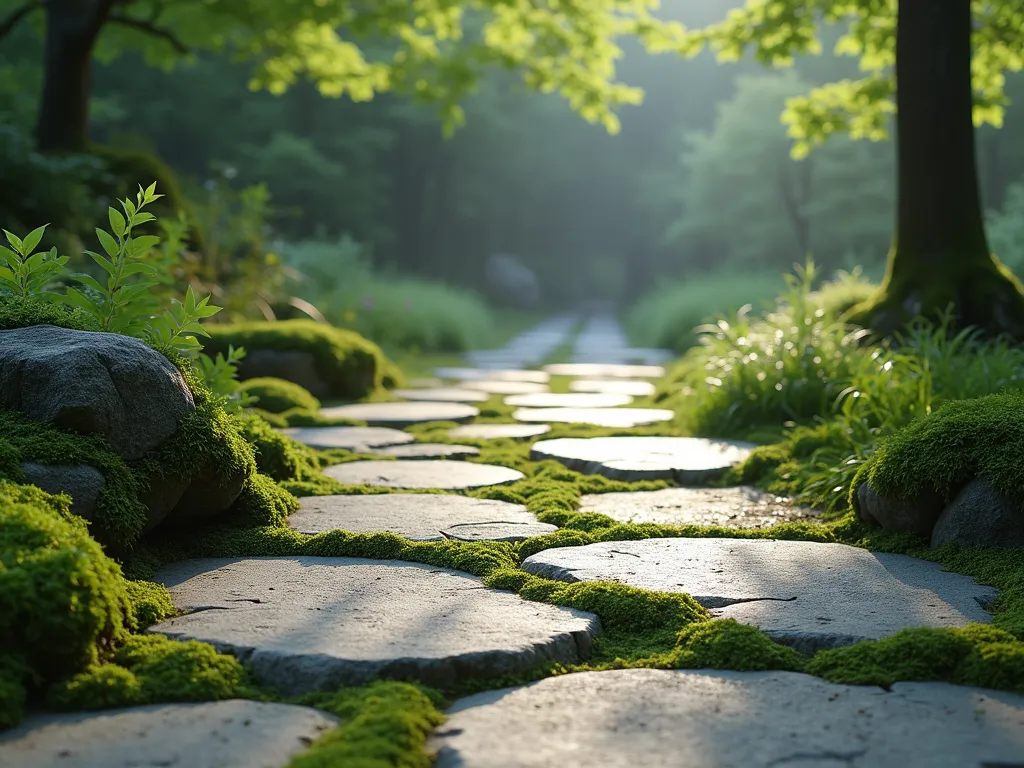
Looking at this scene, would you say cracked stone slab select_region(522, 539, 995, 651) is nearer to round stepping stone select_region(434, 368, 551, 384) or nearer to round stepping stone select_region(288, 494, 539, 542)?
round stepping stone select_region(288, 494, 539, 542)

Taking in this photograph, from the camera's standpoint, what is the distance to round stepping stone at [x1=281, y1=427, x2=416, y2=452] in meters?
4.21

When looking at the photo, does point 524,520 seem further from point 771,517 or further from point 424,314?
point 424,314

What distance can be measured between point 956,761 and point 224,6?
31.0ft

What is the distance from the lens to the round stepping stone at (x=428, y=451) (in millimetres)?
4020

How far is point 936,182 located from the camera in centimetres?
547

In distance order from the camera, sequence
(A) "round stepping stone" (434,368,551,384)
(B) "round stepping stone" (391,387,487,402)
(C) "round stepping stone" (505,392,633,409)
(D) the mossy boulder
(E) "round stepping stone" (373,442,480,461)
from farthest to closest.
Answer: (A) "round stepping stone" (434,368,551,384) → (B) "round stepping stone" (391,387,487,402) → (C) "round stepping stone" (505,392,633,409) → (D) the mossy boulder → (E) "round stepping stone" (373,442,480,461)

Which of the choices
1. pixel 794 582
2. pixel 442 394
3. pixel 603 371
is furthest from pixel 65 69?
pixel 794 582

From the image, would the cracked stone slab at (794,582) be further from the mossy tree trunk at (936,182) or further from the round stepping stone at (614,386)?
the round stepping stone at (614,386)

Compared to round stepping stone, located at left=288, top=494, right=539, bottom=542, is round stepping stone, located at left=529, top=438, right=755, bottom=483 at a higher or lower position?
lower

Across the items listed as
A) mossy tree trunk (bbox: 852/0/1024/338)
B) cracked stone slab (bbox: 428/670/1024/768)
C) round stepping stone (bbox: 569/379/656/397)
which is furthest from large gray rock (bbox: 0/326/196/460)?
round stepping stone (bbox: 569/379/656/397)

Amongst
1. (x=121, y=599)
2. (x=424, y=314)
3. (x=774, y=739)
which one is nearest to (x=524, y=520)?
(x=121, y=599)

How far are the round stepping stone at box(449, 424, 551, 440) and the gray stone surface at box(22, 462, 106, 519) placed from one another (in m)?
2.59

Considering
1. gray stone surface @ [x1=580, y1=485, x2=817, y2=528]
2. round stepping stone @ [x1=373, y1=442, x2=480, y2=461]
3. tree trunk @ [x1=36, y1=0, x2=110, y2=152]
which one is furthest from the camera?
tree trunk @ [x1=36, y1=0, x2=110, y2=152]

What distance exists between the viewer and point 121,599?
1.76 metres
